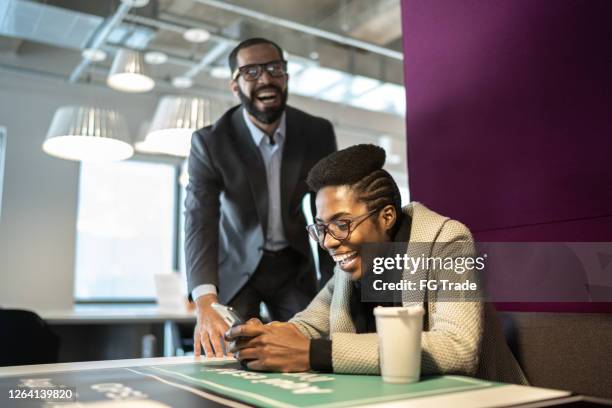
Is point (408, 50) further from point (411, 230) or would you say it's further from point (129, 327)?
point (129, 327)

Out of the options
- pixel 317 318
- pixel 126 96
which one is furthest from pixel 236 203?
pixel 126 96

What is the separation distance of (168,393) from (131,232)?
715 cm

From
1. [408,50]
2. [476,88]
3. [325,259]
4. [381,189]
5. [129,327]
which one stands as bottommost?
[129,327]

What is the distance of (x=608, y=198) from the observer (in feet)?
5.01

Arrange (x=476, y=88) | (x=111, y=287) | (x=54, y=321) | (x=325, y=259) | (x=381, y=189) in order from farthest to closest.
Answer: (x=111, y=287)
(x=54, y=321)
(x=325, y=259)
(x=476, y=88)
(x=381, y=189)

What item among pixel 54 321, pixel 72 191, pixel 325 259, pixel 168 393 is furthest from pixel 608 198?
pixel 72 191

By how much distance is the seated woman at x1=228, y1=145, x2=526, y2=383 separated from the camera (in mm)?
1144

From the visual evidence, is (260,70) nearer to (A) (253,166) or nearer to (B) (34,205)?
(A) (253,166)

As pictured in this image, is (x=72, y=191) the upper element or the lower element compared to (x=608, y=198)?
upper

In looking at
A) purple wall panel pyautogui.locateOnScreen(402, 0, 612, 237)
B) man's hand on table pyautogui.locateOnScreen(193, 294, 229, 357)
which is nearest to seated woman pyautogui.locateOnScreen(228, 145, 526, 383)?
man's hand on table pyautogui.locateOnScreen(193, 294, 229, 357)

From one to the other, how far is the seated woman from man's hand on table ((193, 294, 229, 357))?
22 centimetres

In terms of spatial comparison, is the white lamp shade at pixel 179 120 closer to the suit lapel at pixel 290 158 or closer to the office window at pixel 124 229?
the suit lapel at pixel 290 158

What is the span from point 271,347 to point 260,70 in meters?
1.20

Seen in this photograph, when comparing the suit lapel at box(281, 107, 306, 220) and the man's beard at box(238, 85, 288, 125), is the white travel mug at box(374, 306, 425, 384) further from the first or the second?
the man's beard at box(238, 85, 288, 125)
